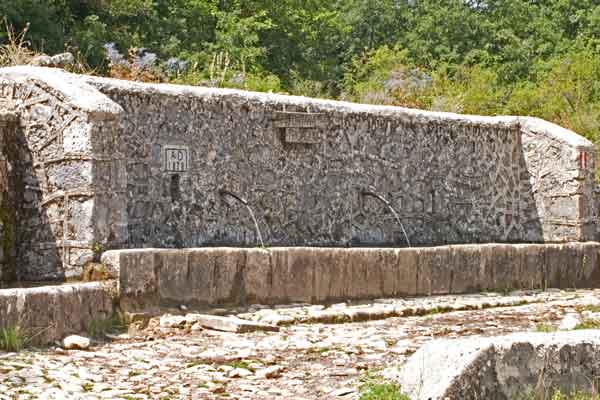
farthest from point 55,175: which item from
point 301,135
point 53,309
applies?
point 301,135

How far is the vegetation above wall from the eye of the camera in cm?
1761

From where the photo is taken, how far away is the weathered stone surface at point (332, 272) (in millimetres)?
9016

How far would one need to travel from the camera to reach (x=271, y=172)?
11852 mm

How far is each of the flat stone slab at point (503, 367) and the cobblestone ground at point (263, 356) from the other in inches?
28.4

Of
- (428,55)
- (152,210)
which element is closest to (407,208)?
(152,210)

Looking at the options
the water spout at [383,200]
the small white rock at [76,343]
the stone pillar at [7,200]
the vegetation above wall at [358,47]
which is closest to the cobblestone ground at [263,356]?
the small white rock at [76,343]

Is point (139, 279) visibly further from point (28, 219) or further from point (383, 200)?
point (383, 200)

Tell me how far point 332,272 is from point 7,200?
2814mm

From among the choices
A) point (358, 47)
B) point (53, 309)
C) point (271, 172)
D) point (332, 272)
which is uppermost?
point (358, 47)

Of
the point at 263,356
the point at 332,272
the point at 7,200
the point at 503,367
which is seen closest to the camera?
the point at 503,367

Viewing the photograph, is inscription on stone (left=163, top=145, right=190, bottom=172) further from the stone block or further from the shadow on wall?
the stone block

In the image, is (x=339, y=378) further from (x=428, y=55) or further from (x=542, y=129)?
→ (x=428, y=55)

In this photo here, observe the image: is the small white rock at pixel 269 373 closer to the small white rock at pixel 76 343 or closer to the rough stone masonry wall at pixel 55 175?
the small white rock at pixel 76 343

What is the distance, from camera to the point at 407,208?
525 inches
